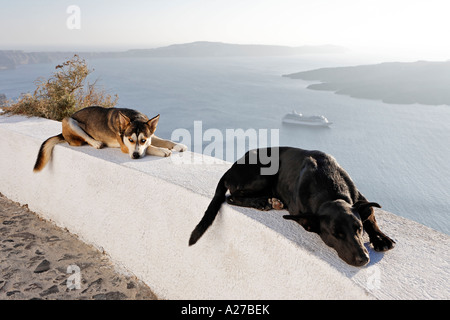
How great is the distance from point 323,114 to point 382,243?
46.4 metres

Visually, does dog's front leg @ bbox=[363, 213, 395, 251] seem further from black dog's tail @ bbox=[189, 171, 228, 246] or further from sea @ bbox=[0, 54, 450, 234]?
sea @ bbox=[0, 54, 450, 234]

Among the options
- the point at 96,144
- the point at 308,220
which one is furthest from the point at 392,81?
the point at 308,220

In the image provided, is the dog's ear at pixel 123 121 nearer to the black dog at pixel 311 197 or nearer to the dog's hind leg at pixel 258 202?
the black dog at pixel 311 197

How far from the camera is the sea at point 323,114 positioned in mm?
26797

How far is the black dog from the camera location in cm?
184

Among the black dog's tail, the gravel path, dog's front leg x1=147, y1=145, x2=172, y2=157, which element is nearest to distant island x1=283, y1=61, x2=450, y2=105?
dog's front leg x1=147, y1=145, x2=172, y2=157

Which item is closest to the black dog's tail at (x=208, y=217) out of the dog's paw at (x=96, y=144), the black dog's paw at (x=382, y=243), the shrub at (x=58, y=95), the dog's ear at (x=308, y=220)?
the dog's ear at (x=308, y=220)

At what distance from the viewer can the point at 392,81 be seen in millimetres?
51906

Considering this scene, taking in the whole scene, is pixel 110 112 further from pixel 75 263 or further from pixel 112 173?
pixel 75 263

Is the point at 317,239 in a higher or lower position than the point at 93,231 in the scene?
higher

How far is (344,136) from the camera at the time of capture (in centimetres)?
3934
